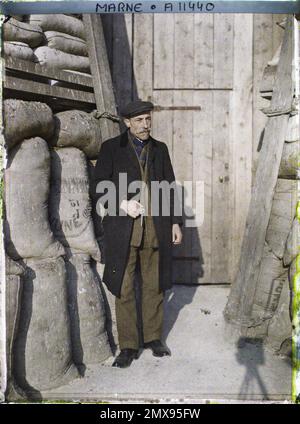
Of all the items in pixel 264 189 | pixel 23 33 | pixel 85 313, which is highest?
pixel 23 33

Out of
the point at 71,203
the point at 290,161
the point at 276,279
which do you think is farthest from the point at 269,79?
the point at 71,203

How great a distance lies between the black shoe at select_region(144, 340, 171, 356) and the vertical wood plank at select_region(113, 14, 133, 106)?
2022 millimetres

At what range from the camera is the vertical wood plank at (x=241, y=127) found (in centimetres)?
398

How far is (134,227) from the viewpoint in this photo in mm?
2877

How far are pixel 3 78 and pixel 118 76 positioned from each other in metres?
1.76

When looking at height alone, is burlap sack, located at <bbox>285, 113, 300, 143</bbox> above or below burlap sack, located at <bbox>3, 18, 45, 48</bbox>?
below

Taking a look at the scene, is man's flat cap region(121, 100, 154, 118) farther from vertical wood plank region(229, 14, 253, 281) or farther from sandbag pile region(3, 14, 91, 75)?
vertical wood plank region(229, 14, 253, 281)

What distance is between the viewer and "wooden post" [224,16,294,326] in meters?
3.02

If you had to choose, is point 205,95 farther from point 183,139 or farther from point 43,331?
point 43,331

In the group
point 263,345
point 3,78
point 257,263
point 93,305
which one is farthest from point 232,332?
point 3,78

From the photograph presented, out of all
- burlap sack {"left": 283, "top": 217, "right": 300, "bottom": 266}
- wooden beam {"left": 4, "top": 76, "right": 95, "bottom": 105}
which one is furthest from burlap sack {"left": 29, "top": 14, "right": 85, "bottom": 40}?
burlap sack {"left": 283, "top": 217, "right": 300, "bottom": 266}

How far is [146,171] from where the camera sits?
291 cm

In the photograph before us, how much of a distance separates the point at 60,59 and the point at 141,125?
0.68 meters

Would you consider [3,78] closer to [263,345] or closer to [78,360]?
[78,360]
